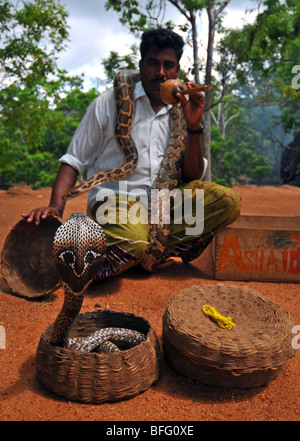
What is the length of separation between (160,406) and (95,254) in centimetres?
74

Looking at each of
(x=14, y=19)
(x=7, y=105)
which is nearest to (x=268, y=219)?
(x=7, y=105)

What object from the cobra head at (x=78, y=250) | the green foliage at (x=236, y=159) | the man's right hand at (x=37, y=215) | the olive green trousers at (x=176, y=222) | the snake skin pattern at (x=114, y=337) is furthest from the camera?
the green foliage at (x=236, y=159)

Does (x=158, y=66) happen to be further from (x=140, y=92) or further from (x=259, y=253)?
(x=259, y=253)

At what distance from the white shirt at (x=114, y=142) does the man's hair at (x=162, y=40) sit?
359mm

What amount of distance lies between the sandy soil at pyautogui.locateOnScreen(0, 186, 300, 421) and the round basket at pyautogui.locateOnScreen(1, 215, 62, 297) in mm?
135

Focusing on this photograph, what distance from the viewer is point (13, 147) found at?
1334 centimetres

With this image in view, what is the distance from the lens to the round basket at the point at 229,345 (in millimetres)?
1892

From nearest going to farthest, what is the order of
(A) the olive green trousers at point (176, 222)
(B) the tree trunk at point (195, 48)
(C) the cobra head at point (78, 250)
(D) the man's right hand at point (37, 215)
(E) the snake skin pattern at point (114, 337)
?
(C) the cobra head at point (78, 250), (E) the snake skin pattern at point (114, 337), (D) the man's right hand at point (37, 215), (A) the olive green trousers at point (176, 222), (B) the tree trunk at point (195, 48)

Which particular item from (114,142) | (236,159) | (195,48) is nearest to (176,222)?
(114,142)

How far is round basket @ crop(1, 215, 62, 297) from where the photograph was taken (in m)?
3.06

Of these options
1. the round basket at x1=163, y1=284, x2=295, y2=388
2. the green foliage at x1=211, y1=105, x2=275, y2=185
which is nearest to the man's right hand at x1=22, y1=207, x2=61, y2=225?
the round basket at x1=163, y1=284, x2=295, y2=388

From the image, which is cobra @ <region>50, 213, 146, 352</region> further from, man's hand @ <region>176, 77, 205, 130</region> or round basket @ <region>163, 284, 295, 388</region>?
man's hand @ <region>176, 77, 205, 130</region>

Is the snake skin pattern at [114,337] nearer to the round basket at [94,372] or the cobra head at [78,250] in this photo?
the round basket at [94,372]

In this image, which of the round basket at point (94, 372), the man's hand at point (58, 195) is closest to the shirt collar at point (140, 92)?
the man's hand at point (58, 195)
